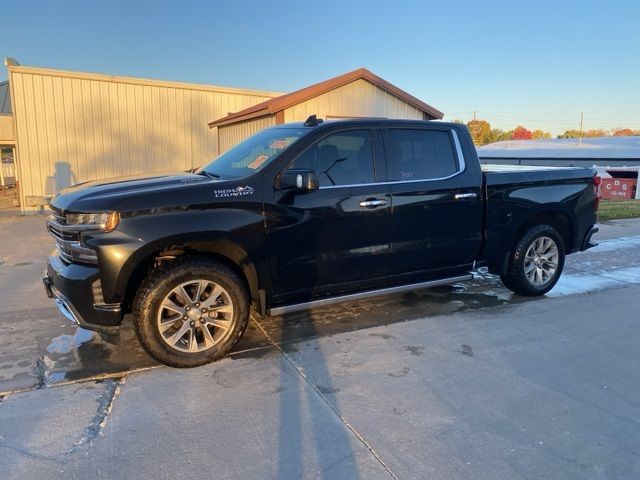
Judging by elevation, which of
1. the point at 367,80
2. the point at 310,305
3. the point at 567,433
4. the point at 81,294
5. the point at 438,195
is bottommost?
the point at 567,433

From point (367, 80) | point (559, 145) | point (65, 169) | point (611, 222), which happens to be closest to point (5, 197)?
point (65, 169)

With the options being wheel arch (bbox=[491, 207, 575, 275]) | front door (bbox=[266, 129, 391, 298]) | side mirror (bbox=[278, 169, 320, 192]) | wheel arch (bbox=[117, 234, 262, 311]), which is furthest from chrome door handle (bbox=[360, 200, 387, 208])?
wheel arch (bbox=[491, 207, 575, 275])

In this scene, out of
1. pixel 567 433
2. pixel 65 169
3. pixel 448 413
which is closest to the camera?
pixel 567 433

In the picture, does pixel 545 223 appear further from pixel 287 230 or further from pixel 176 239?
pixel 176 239

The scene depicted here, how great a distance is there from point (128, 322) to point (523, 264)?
4.40m

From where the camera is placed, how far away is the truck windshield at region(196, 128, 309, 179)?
4.46m

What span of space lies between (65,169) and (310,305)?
13.4 metres

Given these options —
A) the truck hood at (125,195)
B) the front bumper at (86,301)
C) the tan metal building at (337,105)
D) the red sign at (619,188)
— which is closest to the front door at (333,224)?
the truck hood at (125,195)

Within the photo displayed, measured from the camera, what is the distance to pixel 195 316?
399 centimetres

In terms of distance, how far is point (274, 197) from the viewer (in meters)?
4.23

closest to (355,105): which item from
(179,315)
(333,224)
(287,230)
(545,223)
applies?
(545,223)

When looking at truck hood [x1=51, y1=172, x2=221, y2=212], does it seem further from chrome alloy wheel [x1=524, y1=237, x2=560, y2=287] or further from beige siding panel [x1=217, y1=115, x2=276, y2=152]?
beige siding panel [x1=217, y1=115, x2=276, y2=152]

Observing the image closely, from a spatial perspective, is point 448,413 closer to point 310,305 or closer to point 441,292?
point 310,305

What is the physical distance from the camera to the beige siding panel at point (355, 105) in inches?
507
